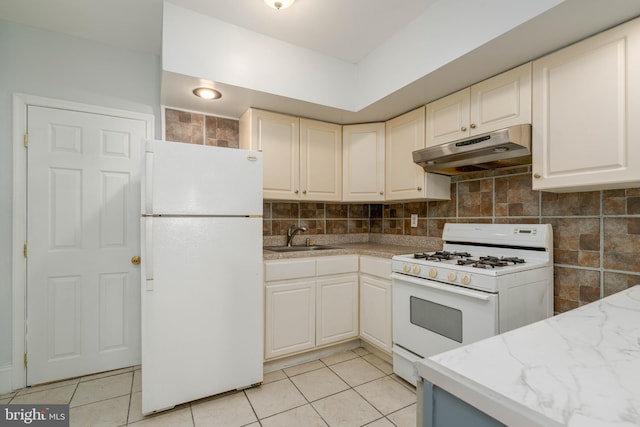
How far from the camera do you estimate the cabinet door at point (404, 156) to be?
2420mm

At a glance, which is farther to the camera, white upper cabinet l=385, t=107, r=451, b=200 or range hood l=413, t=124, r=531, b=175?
white upper cabinet l=385, t=107, r=451, b=200

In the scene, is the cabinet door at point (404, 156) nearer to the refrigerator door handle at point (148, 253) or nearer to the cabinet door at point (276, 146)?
the cabinet door at point (276, 146)

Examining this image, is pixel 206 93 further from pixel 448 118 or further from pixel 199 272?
pixel 448 118

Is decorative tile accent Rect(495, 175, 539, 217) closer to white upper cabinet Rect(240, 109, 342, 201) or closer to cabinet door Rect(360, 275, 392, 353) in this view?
cabinet door Rect(360, 275, 392, 353)

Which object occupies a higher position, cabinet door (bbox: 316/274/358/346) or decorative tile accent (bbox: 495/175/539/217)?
decorative tile accent (bbox: 495/175/539/217)

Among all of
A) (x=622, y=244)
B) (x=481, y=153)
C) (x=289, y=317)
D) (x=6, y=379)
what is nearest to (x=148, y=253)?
(x=289, y=317)

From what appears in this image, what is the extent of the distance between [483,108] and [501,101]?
0.37ft

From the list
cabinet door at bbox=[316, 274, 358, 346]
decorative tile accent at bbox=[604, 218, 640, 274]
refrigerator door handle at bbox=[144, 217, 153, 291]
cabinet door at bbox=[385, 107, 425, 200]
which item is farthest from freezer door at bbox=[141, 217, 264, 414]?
decorative tile accent at bbox=[604, 218, 640, 274]

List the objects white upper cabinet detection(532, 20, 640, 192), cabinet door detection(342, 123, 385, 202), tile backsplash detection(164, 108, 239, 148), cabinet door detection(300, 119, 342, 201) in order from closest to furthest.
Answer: white upper cabinet detection(532, 20, 640, 192)
tile backsplash detection(164, 108, 239, 148)
cabinet door detection(300, 119, 342, 201)
cabinet door detection(342, 123, 385, 202)

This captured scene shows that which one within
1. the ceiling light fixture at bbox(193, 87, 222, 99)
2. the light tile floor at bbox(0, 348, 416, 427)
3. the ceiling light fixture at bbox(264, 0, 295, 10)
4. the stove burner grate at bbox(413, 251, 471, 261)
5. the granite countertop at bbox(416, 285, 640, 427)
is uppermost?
the ceiling light fixture at bbox(264, 0, 295, 10)

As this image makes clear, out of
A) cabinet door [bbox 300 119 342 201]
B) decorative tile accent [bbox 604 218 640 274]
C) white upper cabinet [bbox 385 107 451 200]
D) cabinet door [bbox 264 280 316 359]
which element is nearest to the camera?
decorative tile accent [bbox 604 218 640 274]

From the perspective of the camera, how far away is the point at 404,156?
8.39 feet

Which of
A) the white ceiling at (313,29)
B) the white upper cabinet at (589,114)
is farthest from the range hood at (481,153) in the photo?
the white ceiling at (313,29)

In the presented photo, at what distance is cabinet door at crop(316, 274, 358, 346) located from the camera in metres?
2.43
